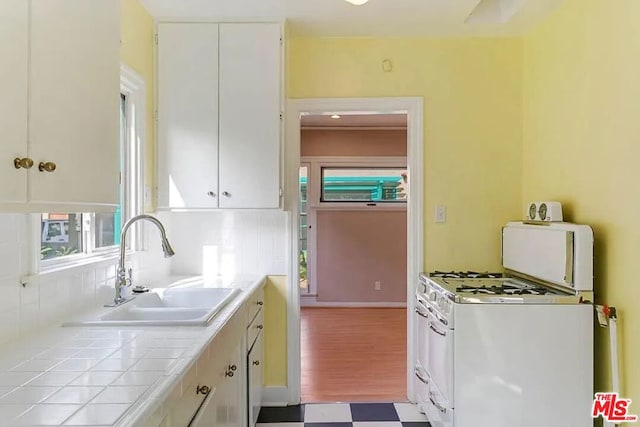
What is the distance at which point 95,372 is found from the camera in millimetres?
1208

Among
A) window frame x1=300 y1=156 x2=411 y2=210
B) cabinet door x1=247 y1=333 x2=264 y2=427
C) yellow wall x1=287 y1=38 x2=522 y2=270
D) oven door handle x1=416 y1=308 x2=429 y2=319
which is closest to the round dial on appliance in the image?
yellow wall x1=287 y1=38 x2=522 y2=270

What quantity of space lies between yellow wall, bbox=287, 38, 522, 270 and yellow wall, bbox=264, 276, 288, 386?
1.00 meters

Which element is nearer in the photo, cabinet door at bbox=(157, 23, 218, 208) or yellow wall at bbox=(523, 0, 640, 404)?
yellow wall at bbox=(523, 0, 640, 404)

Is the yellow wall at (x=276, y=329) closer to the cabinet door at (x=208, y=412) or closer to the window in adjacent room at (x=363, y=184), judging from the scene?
the cabinet door at (x=208, y=412)

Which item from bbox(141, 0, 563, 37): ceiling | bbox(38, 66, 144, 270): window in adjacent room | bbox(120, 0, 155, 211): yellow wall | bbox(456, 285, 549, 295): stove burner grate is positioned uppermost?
bbox(141, 0, 563, 37): ceiling

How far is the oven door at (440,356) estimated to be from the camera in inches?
86.6

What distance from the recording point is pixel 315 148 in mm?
6145

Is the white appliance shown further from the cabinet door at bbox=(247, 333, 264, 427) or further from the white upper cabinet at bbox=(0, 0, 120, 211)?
the white upper cabinet at bbox=(0, 0, 120, 211)

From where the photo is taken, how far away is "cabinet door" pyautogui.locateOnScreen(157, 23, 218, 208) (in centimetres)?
274

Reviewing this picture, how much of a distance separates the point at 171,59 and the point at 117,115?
1.34 m

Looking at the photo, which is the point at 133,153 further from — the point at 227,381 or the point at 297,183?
the point at 227,381

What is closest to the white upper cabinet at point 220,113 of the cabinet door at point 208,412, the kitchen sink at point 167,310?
the kitchen sink at point 167,310

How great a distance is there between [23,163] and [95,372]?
0.56 m

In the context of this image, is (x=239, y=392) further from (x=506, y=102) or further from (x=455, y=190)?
(x=506, y=102)
